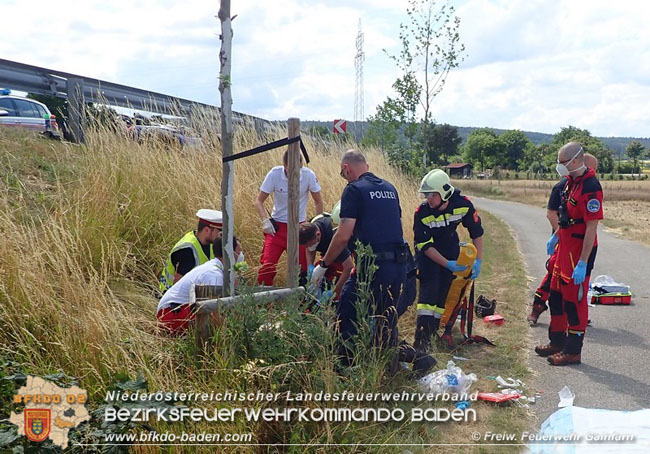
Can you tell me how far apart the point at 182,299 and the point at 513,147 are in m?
111

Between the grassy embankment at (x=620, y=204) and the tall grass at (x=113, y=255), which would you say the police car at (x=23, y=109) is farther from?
the grassy embankment at (x=620, y=204)

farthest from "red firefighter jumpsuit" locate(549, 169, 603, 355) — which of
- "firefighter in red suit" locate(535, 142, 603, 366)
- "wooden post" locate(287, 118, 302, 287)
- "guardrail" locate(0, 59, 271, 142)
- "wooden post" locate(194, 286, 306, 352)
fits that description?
"guardrail" locate(0, 59, 271, 142)

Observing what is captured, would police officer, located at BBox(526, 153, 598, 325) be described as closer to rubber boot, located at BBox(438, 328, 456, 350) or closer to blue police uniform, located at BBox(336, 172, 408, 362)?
rubber boot, located at BBox(438, 328, 456, 350)

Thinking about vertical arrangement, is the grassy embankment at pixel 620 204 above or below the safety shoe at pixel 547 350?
above

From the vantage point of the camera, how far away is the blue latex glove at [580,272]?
537cm

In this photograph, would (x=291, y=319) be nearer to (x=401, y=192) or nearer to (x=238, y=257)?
(x=238, y=257)

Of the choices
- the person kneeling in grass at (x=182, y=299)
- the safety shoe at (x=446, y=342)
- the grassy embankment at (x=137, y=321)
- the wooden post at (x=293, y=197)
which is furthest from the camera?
the safety shoe at (x=446, y=342)

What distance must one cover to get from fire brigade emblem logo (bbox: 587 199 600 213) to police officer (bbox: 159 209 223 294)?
129 inches

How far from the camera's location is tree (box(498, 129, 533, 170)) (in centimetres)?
10728

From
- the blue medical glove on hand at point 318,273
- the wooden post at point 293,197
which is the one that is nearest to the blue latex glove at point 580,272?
the blue medical glove on hand at point 318,273

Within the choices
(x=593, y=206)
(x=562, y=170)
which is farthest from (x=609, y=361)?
(x=562, y=170)

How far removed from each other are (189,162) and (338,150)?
424 cm

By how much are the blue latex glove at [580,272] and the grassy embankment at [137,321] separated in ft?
2.93

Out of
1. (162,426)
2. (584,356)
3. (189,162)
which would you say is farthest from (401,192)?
(162,426)
